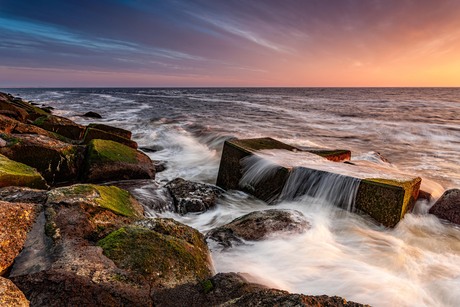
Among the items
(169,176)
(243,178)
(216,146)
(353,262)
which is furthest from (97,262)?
(216,146)

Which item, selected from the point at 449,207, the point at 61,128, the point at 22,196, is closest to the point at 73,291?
the point at 22,196

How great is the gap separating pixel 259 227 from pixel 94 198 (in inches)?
80.9

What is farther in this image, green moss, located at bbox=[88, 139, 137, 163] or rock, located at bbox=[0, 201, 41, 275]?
green moss, located at bbox=[88, 139, 137, 163]

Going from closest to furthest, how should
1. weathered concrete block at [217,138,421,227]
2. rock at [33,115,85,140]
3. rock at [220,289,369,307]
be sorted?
rock at [220,289,369,307] < weathered concrete block at [217,138,421,227] < rock at [33,115,85,140]

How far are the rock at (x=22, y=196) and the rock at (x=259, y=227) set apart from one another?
190cm

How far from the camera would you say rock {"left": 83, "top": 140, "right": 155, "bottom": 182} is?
5.88 metres

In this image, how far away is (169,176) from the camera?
7910 millimetres

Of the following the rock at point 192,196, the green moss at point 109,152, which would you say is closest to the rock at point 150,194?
the rock at point 192,196

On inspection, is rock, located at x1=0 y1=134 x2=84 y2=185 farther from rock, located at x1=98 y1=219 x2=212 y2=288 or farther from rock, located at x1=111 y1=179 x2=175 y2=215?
rock, located at x1=98 y1=219 x2=212 y2=288

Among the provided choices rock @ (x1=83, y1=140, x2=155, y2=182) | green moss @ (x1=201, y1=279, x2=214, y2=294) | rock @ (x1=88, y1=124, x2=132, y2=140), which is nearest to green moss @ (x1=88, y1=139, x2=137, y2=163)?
rock @ (x1=83, y1=140, x2=155, y2=182)

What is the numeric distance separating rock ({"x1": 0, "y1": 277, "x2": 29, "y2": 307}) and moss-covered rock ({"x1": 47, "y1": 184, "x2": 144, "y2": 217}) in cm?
135

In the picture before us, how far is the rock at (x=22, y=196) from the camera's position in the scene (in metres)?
3.20

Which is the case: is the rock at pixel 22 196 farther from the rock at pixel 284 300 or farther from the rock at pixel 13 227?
the rock at pixel 284 300

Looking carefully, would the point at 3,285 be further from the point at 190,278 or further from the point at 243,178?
the point at 243,178
